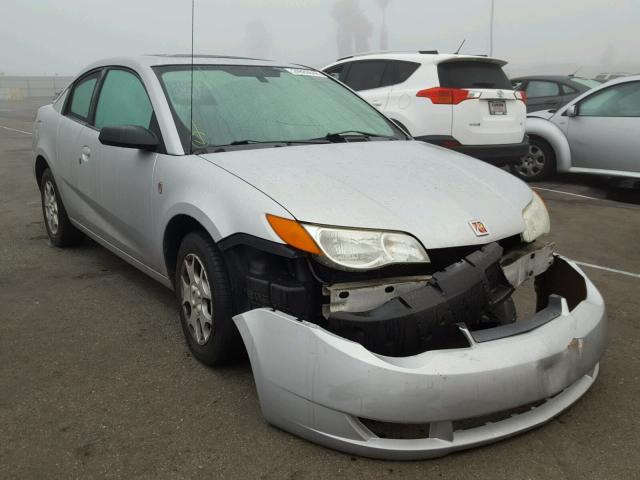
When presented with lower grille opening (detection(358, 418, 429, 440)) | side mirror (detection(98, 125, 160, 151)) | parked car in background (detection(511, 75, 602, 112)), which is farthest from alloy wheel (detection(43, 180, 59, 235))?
parked car in background (detection(511, 75, 602, 112))

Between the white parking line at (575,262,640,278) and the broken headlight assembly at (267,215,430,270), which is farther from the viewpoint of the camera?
the white parking line at (575,262,640,278)

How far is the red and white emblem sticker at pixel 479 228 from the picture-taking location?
8.41 feet

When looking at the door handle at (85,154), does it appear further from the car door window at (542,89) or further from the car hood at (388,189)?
the car door window at (542,89)

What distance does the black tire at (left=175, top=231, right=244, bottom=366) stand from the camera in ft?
9.05

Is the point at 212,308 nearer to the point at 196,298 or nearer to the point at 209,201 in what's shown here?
the point at 196,298

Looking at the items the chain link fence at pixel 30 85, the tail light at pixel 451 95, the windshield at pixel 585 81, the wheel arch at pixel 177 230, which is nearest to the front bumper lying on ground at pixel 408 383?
the wheel arch at pixel 177 230

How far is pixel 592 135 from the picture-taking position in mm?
7867

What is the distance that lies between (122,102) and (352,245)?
7.41ft

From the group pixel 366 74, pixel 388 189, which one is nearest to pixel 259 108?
pixel 388 189

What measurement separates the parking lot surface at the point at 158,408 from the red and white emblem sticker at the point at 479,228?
32.1 inches

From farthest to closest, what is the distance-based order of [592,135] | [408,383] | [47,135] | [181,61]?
1. [592,135]
2. [47,135]
3. [181,61]
4. [408,383]

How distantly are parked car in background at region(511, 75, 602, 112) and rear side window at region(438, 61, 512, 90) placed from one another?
443 centimetres

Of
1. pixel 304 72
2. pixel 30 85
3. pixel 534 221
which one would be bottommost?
pixel 534 221

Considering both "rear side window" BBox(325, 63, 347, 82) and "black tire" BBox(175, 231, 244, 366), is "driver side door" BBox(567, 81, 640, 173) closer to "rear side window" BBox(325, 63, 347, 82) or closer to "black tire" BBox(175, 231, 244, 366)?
"rear side window" BBox(325, 63, 347, 82)
